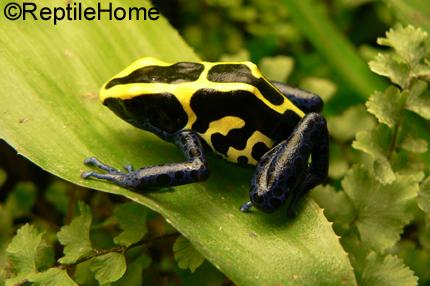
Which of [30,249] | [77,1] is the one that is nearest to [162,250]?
[30,249]

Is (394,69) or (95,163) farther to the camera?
(394,69)

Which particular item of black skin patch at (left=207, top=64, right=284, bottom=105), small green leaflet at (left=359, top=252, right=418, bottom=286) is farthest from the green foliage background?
black skin patch at (left=207, top=64, right=284, bottom=105)

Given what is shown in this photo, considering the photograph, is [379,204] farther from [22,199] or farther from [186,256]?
[22,199]

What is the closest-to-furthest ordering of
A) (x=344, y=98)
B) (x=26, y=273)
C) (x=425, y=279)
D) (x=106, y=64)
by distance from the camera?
(x=26, y=273) → (x=106, y=64) → (x=425, y=279) → (x=344, y=98)

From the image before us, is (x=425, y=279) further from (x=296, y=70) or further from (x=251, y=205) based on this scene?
(x=296, y=70)

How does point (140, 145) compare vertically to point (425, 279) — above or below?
above

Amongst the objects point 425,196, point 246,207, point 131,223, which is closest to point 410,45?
point 425,196

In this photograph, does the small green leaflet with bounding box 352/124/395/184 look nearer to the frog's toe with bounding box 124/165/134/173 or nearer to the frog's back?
the frog's back
